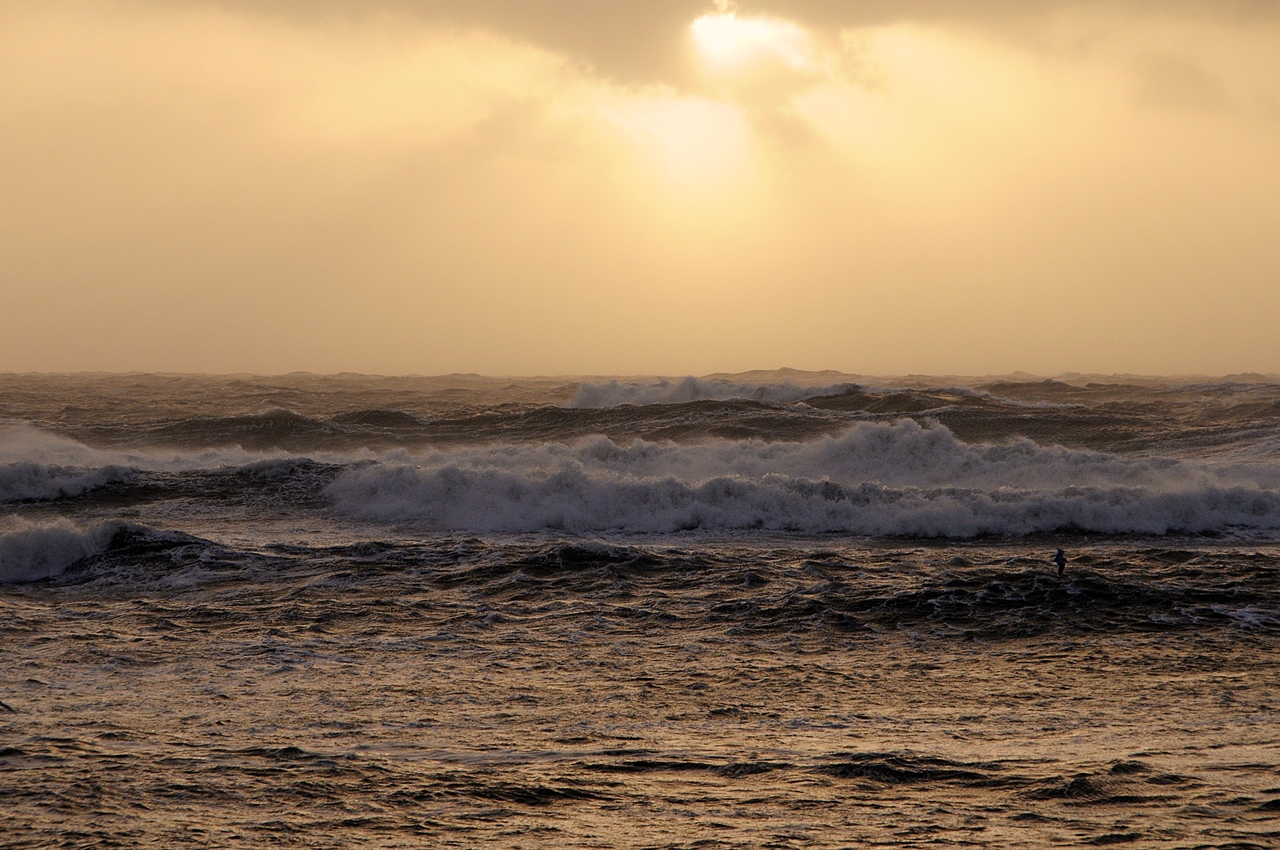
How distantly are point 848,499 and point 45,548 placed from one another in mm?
11325

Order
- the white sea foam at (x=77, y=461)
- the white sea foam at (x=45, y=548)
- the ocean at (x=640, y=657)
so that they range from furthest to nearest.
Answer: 1. the white sea foam at (x=77, y=461)
2. the white sea foam at (x=45, y=548)
3. the ocean at (x=640, y=657)

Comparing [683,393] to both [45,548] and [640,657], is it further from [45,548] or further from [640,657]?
→ [640,657]

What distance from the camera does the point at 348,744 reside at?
20.9 feet

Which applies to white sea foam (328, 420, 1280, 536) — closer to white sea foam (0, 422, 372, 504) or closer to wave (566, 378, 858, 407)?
white sea foam (0, 422, 372, 504)

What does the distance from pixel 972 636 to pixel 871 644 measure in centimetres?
99

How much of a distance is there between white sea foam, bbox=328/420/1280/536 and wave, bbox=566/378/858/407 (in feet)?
67.6

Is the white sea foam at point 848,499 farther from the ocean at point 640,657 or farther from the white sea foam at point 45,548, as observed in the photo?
the white sea foam at point 45,548

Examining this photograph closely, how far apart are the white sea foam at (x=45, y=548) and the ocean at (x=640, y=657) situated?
5 centimetres

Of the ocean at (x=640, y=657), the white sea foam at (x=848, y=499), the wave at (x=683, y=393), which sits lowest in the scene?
the ocean at (x=640, y=657)

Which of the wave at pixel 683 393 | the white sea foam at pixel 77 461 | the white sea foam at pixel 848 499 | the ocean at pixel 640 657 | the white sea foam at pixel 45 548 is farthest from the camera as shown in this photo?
the wave at pixel 683 393

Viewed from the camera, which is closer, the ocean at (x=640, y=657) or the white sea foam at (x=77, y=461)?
the ocean at (x=640, y=657)

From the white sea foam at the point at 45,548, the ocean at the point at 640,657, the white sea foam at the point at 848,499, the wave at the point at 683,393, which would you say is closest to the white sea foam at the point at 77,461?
the ocean at the point at 640,657

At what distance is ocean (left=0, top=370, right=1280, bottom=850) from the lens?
5312 millimetres

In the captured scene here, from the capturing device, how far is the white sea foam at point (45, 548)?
12.5 meters
